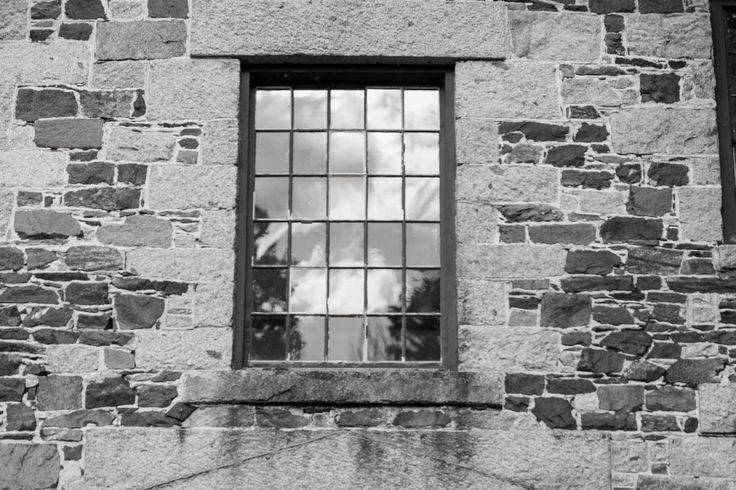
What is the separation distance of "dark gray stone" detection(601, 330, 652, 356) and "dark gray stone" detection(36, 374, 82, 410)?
306cm

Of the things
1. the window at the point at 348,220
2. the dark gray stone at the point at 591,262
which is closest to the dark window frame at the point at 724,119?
the dark gray stone at the point at 591,262

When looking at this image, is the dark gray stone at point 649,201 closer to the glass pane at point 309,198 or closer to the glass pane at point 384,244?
the glass pane at point 384,244

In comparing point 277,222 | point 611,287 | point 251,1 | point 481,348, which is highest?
Answer: point 251,1

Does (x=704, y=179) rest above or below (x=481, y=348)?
above

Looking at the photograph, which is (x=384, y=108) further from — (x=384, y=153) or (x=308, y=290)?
(x=308, y=290)

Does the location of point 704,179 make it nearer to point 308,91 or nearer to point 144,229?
point 308,91

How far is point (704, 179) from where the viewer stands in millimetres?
6227

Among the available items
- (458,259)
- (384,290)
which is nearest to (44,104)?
(384,290)

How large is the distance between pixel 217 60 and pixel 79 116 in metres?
0.91

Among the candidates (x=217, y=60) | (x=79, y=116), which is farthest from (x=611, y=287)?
(x=79, y=116)

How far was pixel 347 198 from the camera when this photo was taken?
640 centimetres

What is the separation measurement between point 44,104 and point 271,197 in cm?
150

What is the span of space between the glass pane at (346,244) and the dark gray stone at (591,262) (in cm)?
126

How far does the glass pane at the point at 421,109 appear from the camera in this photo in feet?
21.3
